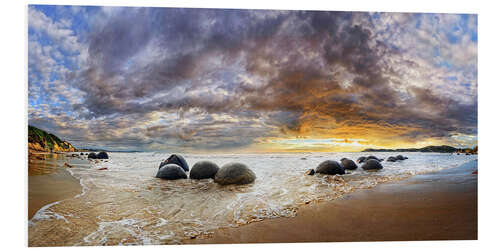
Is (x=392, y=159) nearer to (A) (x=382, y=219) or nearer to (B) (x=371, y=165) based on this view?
(B) (x=371, y=165)

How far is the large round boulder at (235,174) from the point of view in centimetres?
470

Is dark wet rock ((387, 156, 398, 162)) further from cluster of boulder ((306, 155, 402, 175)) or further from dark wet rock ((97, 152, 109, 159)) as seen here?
dark wet rock ((97, 152, 109, 159))

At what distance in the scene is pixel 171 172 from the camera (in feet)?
15.6

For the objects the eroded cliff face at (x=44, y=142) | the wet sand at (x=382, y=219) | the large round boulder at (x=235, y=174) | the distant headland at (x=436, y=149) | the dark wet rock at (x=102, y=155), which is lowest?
the wet sand at (x=382, y=219)

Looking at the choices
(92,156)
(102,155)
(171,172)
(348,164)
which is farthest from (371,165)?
(92,156)

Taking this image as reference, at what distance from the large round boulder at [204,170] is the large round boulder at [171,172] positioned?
19 centimetres

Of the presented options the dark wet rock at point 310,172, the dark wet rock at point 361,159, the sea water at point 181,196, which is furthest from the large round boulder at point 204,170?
the dark wet rock at point 361,159

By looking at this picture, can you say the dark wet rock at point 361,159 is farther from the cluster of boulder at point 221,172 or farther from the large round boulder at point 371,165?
the cluster of boulder at point 221,172

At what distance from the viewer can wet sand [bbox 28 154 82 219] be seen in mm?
3477

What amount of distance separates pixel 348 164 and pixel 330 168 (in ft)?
1.24

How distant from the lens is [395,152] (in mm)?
4453

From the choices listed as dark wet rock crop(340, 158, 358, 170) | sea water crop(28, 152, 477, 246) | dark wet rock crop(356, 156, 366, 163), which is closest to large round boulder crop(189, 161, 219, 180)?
sea water crop(28, 152, 477, 246)

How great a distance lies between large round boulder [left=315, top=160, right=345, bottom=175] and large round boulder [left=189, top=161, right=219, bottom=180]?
206 centimetres
